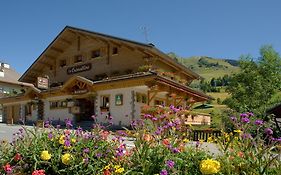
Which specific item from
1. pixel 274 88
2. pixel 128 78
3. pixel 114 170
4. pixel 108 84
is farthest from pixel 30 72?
pixel 114 170

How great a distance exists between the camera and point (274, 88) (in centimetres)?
4075

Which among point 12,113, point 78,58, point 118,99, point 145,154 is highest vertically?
point 78,58

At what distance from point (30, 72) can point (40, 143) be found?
29734mm

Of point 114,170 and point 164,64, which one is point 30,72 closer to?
point 164,64

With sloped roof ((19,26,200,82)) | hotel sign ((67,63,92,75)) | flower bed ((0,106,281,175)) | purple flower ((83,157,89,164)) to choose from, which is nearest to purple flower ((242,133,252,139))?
flower bed ((0,106,281,175))

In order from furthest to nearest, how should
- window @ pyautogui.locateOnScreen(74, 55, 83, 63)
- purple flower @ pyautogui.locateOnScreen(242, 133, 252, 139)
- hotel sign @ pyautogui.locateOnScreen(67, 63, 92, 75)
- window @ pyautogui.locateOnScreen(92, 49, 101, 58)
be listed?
window @ pyautogui.locateOnScreen(74, 55, 83, 63) < hotel sign @ pyautogui.locateOnScreen(67, 63, 92, 75) < window @ pyautogui.locateOnScreen(92, 49, 101, 58) < purple flower @ pyautogui.locateOnScreen(242, 133, 252, 139)

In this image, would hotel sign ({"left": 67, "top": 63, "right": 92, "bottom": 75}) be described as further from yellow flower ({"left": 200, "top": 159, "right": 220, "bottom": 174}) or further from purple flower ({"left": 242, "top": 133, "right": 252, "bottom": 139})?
yellow flower ({"left": 200, "top": 159, "right": 220, "bottom": 174})

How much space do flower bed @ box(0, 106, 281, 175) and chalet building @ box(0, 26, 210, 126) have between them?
1436cm

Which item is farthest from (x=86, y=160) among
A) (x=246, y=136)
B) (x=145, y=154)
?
(x=246, y=136)

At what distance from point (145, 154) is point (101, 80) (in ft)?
64.8

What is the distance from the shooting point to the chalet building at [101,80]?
21219mm

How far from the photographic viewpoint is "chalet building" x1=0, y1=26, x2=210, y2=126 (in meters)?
21.2

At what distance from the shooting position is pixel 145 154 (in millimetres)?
3166

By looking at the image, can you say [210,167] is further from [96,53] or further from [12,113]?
[12,113]
